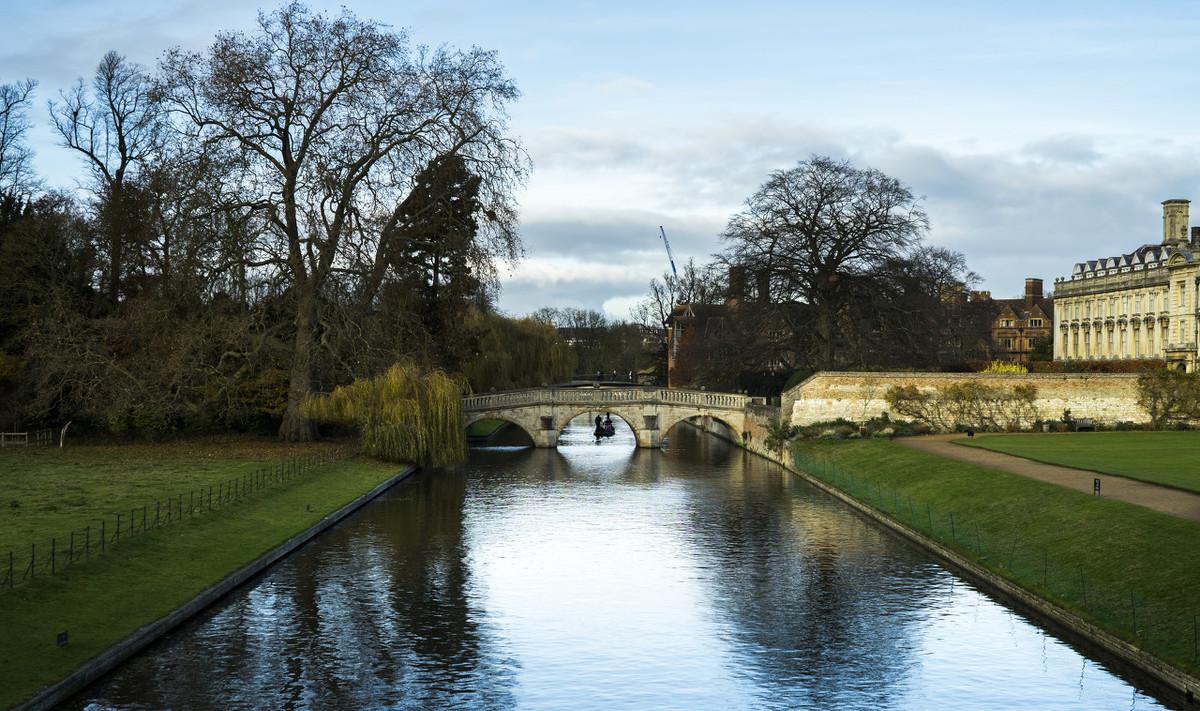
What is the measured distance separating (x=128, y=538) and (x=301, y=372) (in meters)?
24.9

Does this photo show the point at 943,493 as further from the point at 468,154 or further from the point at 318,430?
the point at 318,430

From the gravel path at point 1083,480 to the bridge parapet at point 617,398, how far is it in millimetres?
16239

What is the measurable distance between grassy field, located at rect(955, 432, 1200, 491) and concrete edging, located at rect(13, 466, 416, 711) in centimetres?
2287

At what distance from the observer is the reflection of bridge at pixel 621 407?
66.9 metres

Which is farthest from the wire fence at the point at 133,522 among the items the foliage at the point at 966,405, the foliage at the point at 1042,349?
the foliage at the point at 1042,349

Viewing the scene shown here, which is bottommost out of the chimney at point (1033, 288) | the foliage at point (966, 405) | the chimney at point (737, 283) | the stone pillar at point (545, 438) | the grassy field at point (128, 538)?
the grassy field at point (128, 538)

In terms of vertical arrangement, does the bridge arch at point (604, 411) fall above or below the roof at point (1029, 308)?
below

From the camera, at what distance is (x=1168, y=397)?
6109 cm

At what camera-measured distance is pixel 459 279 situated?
5494cm

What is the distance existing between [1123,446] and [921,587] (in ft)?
83.5

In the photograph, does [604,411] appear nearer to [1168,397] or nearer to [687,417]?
[687,417]

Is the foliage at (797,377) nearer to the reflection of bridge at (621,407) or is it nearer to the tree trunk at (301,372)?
the reflection of bridge at (621,407)

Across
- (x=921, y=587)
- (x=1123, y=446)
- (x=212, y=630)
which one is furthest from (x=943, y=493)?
(x=212, y=630)

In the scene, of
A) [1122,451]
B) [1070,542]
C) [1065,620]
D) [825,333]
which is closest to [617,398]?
[825,333]
